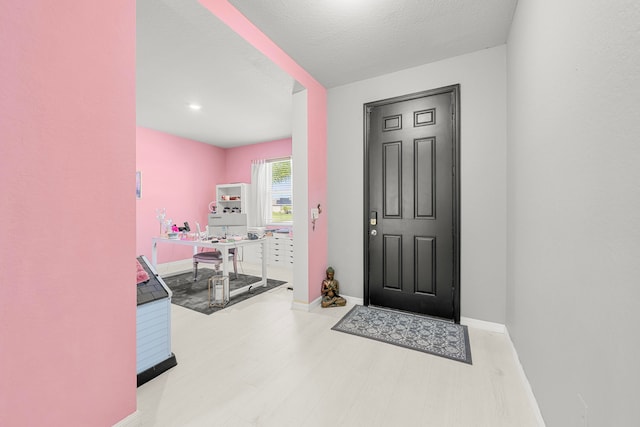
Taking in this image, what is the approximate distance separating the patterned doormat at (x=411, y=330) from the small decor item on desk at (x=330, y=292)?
24cm

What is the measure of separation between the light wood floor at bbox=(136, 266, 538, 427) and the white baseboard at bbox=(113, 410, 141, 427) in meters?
0.03

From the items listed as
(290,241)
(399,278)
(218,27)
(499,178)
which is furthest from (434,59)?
(290,241)

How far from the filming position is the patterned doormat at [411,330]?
2.05 meters

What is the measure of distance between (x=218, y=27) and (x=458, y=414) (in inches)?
118

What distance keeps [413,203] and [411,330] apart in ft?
4.17

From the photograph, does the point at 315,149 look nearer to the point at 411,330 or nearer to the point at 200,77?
the point at 200,77

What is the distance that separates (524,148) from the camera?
5.50 ft

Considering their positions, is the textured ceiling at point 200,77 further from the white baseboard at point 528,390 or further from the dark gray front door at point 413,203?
the white baseboard at point 528,390

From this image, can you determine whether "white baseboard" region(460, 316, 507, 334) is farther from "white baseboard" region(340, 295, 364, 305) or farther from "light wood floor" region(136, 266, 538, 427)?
"white baseboard" region(340, 295, 364, 305)

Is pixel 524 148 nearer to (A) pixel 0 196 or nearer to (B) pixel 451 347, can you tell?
(B) pixel 451 347

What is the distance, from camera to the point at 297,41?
229 centimetres

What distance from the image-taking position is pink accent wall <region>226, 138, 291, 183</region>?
5586 millimetres

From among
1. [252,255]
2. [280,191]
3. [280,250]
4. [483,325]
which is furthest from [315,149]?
[252,255]

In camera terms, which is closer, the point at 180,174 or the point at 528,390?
the point at 528,390
